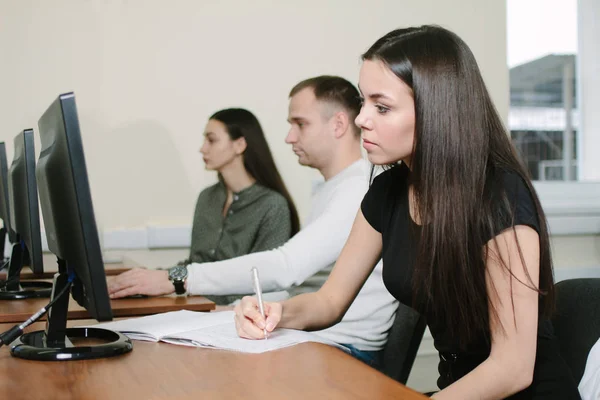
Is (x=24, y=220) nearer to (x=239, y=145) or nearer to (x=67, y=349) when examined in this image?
(x=67, y=349)

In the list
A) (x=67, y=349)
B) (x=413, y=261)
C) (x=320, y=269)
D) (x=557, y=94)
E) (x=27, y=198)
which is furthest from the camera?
(x=557, y=94)

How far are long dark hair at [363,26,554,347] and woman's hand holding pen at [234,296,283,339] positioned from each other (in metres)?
0.27

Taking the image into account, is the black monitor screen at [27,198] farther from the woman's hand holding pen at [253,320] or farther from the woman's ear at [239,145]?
the woman's ear at [239,145]

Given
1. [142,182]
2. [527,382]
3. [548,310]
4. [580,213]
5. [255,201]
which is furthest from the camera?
[580,213]

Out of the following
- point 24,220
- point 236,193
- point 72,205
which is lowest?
point 236,193

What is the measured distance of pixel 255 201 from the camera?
290cm

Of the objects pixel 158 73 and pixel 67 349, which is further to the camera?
pixel 158 73

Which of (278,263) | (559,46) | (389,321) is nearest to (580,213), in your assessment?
(559,46)

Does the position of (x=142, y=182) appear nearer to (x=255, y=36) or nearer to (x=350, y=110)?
(x=255, y=36)

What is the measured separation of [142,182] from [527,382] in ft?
7.19

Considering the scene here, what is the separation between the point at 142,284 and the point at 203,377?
84 centimetres

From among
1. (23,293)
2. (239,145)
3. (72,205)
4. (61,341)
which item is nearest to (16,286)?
(23,293)

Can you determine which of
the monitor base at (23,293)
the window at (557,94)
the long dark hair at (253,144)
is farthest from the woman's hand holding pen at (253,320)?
the window at (557,94)

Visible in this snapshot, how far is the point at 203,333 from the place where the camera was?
130 cm
